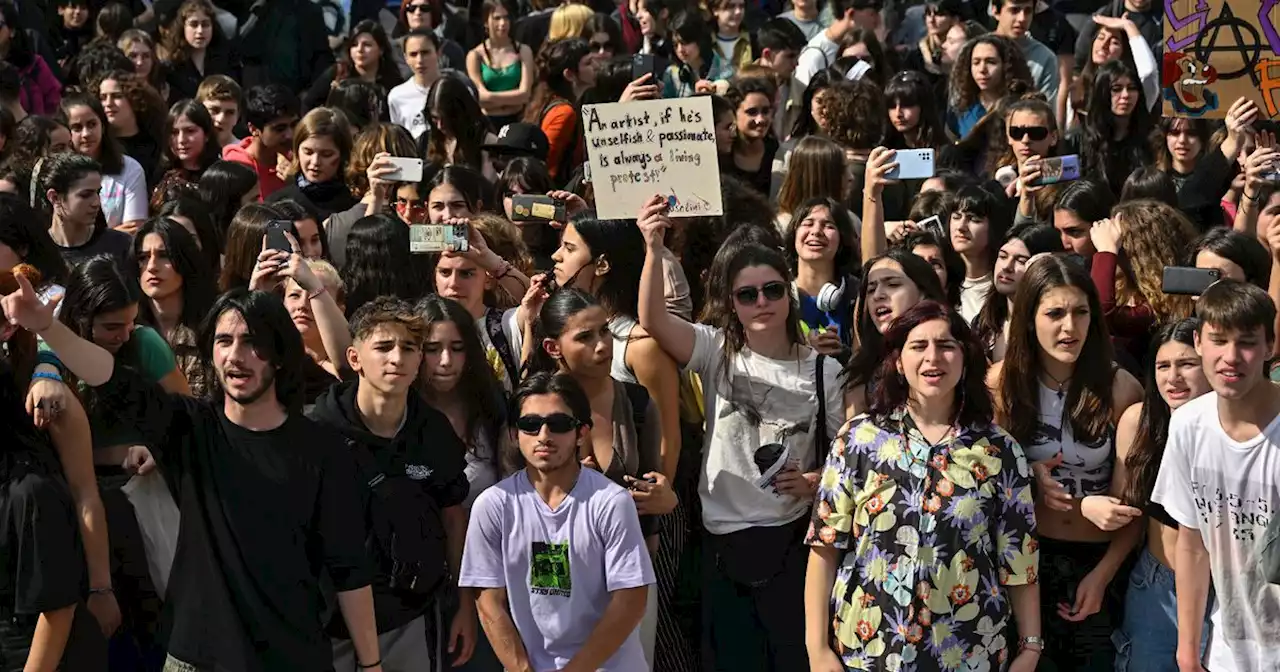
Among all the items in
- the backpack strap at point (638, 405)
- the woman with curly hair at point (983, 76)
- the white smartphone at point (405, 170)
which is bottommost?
the backpack strap at point (638, 405)

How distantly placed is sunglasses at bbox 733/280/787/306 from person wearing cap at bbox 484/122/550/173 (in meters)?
3.23

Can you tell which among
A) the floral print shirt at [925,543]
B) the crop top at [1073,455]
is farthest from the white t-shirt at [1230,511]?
the floral print shirt at [925,543]

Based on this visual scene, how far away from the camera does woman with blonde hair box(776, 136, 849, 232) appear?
27.8 ft

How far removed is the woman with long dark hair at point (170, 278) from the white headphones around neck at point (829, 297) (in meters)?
2.36

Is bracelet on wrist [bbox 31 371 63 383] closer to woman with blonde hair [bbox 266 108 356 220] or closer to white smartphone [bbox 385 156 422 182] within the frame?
white smartphone [bbox 385 156 422 182]

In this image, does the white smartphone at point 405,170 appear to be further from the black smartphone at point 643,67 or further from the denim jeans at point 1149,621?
the denim jeans at point 1149,621

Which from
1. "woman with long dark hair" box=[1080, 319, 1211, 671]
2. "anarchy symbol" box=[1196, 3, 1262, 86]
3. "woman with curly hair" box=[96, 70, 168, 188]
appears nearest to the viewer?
"woman with long dark hair" box=[1080, 319, 1211, 671]

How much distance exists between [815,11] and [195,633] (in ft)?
29.4

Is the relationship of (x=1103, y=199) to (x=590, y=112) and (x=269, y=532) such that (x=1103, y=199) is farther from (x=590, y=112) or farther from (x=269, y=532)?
(x=269, y=532)

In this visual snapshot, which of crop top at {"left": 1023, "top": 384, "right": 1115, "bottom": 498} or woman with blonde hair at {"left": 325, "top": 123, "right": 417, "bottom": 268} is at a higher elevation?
woman with blonde hair at {"left": 325, "top": 123, "right": 417, "bottom": 268}

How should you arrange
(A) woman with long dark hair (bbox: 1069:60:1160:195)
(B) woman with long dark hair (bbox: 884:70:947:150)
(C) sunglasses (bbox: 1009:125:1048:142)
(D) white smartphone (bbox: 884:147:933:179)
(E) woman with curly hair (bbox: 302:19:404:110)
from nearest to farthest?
(D) white smartphone (bbox: 884:147:933:179) → (C) sunglasses (bbox: 1009:125:1048:142) → (A) woman with long dark hair (bbox: 1069:60:1160:195) → (B) woman with long dark hair (bbox: 884:70:947:150) → (E) woman with curly hair (bbox: 302:19:404:110)

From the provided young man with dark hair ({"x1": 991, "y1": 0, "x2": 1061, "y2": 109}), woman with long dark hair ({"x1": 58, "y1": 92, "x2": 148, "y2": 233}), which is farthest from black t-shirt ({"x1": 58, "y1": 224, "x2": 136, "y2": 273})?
young man with dark hair ({"x1": 991, "y1": 0, "x2": 1061, "y2": 109})

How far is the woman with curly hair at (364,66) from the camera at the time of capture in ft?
39.7

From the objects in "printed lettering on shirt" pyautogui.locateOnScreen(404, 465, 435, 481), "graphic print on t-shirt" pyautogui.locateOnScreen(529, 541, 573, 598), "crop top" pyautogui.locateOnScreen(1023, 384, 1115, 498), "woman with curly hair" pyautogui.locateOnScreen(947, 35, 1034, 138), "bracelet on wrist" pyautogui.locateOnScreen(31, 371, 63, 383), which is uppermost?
"woman with curly hair" pyautogui.locateOnScreen(947, 35, 1034, 138)
